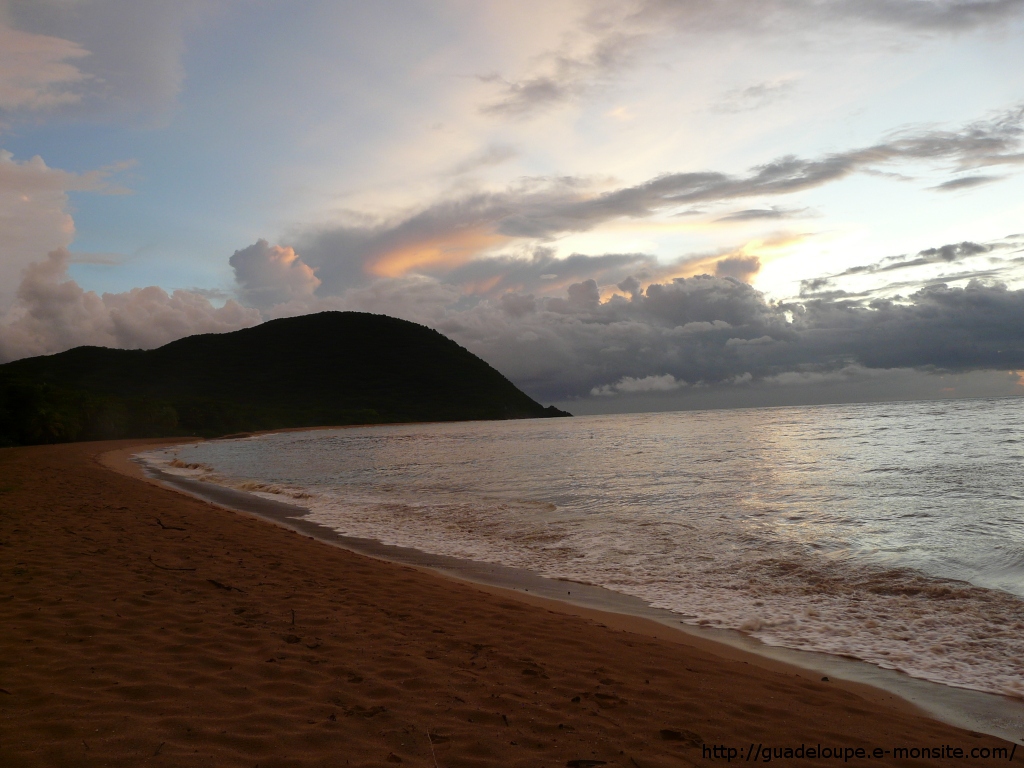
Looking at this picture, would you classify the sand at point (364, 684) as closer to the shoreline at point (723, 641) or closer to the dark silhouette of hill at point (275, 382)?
the shoreline at point (723, 641)

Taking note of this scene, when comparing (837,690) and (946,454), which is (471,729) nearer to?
(837,690)

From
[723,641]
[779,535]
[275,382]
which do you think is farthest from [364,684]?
[275,382]

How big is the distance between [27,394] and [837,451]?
75.1 meters

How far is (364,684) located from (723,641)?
468 centimetres

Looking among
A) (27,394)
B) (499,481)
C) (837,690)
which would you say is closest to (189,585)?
(837,690)

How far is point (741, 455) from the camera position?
3359 centimetres

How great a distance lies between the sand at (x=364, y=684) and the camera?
3.95m

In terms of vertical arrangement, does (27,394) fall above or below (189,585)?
above

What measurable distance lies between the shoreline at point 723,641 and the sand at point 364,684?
147 millimetres

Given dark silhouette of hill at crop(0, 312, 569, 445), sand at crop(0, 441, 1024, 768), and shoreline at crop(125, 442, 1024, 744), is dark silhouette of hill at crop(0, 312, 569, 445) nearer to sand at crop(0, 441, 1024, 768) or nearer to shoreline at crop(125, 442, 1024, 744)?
shoreline at crop(125, 442, 1024, 744)

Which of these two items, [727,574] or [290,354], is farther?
[290,354]

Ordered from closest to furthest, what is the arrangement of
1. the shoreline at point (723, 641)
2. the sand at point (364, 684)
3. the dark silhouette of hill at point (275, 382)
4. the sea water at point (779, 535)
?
1. the sand at point (364, 684)
2. the shoreline at point (723, 641)
3. the sea water at point (779, 535)
4. the dark silhouette of hill at point (275, 382)

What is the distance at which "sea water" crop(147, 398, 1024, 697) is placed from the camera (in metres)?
7.76

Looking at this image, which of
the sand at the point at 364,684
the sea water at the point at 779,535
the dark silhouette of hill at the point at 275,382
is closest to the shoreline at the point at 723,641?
the sand at the point at 364,684
